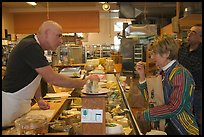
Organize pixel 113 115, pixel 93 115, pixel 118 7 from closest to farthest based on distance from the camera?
pixel 93 115, pixel 113 115, pixel 118 7

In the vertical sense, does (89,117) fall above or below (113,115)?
above

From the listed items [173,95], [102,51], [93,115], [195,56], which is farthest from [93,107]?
[102,51]

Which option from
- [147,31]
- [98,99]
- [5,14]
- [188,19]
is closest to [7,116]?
[98,99]

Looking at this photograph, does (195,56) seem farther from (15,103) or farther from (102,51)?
(102,51)

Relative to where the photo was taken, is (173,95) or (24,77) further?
(24,77)

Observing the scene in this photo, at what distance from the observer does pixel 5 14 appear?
9711 mm

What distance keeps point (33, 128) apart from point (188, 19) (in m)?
4.40

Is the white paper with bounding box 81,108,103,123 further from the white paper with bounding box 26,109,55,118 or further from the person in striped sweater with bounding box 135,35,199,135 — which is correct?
the white paper with bounding box 26,109,55,118

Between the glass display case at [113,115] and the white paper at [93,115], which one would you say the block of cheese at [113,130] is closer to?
the glass display case at [113,115]

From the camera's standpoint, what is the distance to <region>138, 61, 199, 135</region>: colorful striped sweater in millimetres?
2016

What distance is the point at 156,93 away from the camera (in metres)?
2.44

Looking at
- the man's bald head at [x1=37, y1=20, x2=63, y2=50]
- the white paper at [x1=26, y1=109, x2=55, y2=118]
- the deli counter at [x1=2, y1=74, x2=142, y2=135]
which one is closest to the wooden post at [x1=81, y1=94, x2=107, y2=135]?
the deli counter at [x1=2, y1=74, x2=142, y2=135]

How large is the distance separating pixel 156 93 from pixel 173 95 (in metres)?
0.40

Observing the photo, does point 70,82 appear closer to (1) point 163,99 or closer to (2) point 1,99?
(2) point 1,99
